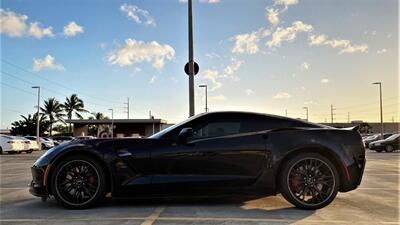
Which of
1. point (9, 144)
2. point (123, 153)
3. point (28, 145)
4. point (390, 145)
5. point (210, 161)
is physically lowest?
point (390, 145)

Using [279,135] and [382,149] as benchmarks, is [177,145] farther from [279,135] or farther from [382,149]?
[382,149]

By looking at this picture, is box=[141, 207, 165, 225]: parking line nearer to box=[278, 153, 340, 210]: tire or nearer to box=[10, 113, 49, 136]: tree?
box=[278, 153, 340, 210]: tire

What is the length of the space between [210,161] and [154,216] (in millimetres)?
1079

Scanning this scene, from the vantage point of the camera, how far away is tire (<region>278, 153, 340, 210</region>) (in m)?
5.73

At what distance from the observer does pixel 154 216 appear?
17.1ft

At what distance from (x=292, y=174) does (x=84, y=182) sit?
284 cm

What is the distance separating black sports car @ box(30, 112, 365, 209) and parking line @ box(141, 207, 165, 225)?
20 cm

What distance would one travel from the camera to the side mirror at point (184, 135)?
576 cm

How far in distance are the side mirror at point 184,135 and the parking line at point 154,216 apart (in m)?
0.94

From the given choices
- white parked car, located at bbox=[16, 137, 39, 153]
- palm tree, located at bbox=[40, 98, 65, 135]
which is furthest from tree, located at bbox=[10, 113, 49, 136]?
white parked car, located at bbox=[16, 137, 39, 153]

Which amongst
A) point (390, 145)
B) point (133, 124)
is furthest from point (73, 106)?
point (390, 145)

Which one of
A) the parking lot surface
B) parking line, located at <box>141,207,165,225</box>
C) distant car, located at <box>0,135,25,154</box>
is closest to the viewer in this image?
parking line, located at <box>141,207,165,225</box>

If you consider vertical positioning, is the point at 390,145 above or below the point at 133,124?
below

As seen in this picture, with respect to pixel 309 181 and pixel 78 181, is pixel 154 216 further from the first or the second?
pixel 309 181
